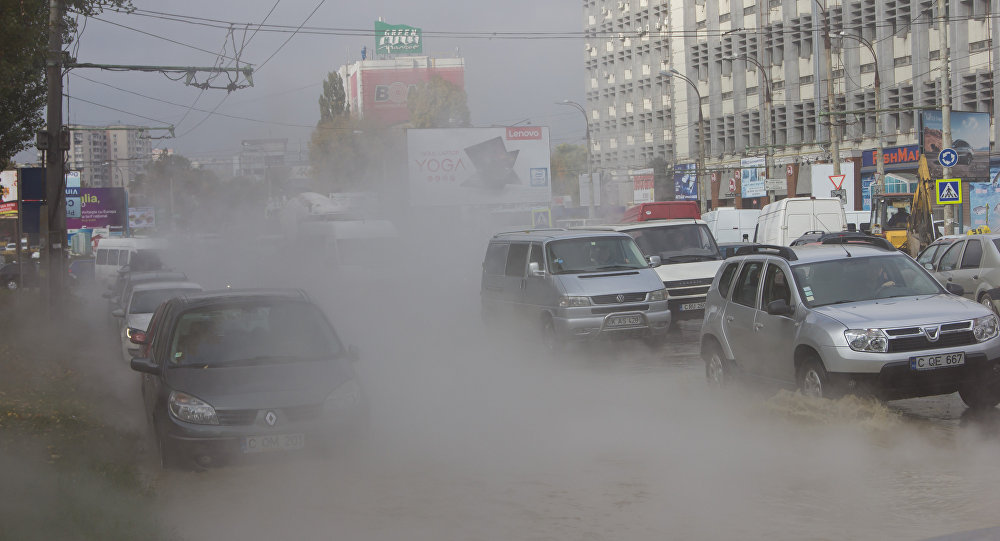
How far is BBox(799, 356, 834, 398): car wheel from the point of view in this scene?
870 cm

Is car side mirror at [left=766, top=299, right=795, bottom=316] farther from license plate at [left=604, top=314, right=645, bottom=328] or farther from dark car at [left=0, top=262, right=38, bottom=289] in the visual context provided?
dark car at [left=0, top=262, right=38, bottom=289]

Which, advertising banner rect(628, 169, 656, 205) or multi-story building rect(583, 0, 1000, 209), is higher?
multi-story building rect(583, 0, 1000, 209)

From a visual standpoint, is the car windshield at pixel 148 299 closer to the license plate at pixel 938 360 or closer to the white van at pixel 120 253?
the license plate at pixel 938 360

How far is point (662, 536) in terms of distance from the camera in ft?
19.5

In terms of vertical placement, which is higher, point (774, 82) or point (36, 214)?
point (774, 82)

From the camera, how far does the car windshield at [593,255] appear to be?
16.1 meters

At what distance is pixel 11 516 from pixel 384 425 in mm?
5049

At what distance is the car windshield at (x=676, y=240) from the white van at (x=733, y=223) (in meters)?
23.4

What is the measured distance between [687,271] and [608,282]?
4161 millimetres

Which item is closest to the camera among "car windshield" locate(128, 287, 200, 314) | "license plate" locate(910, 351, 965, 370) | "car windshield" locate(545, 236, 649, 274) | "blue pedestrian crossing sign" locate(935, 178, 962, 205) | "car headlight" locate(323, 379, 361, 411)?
"car headlight" locate(323, 379, 361, 411)

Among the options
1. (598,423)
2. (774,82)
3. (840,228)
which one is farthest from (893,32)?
(598,423)

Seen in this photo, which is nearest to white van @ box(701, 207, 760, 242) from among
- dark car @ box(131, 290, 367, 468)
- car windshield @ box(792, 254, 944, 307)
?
car windshield @ box(792, 254, 944, 307)

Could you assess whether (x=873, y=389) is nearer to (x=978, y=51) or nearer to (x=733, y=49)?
(x=978, y=51)

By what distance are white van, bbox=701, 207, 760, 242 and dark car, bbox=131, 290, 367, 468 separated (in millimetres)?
36697
